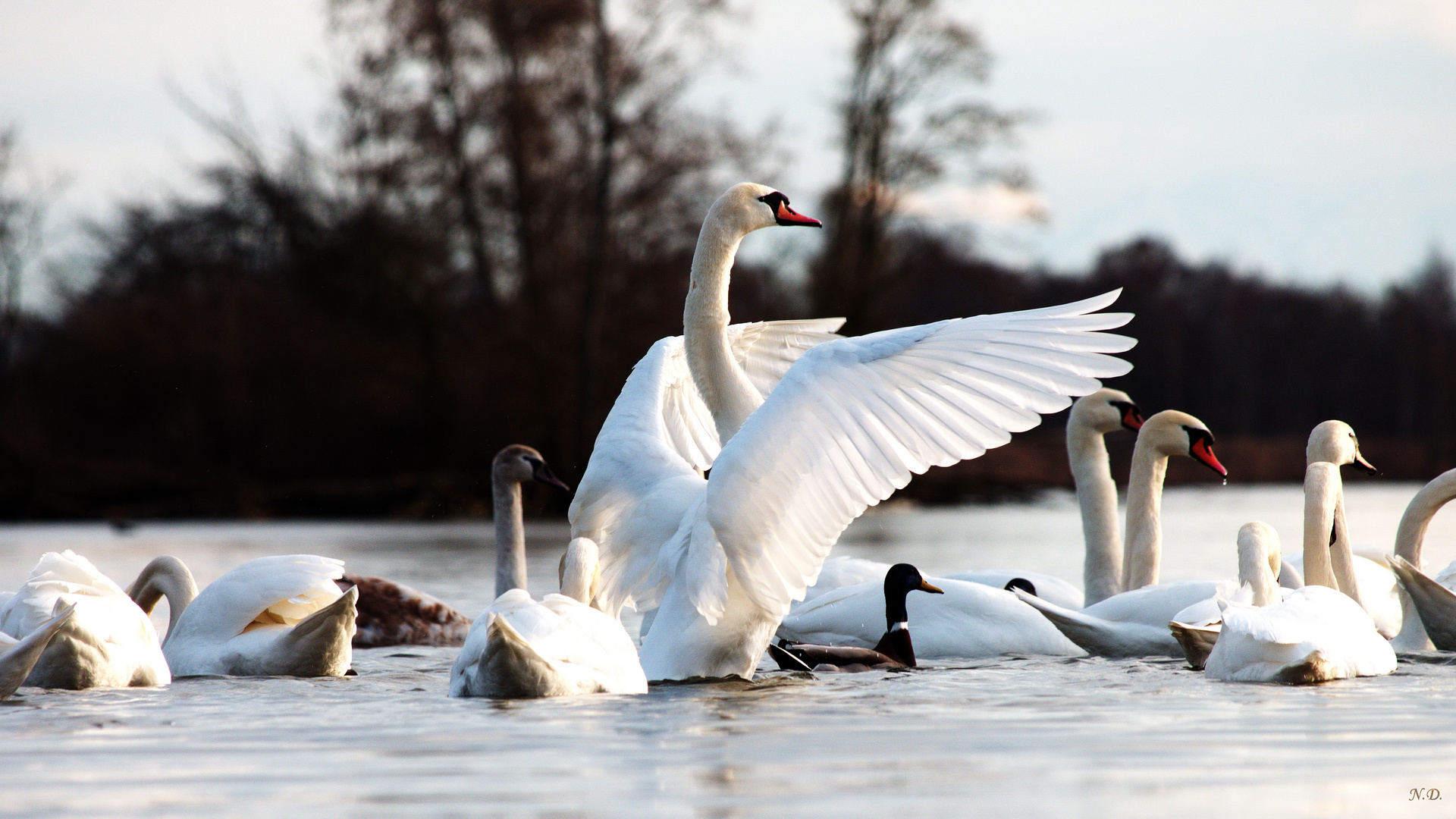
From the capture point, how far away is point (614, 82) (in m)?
24.1

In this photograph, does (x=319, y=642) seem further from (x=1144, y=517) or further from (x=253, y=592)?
(x=1144, y=517)

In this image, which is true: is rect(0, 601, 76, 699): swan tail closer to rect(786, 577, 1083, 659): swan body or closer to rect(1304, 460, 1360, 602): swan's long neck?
rect(786, 577, 1083, 659): swan body

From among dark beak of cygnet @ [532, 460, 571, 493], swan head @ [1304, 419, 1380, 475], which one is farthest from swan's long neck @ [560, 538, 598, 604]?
swan head @ [1304, 419, 1380, 475]

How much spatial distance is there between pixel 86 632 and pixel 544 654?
1.63 metres

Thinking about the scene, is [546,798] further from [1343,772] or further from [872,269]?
[872,269]

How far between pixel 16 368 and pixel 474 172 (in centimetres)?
944

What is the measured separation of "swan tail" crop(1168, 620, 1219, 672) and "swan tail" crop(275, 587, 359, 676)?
3.06m

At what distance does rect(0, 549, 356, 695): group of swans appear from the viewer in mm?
5828

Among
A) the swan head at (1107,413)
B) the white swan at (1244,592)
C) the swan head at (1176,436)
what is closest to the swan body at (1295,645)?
the white swan at (1244,592)

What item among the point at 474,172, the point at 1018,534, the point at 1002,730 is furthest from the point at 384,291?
the point at 1002,730

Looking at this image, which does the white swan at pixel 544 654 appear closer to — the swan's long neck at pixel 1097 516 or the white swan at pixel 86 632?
the white swan at pixel 86 632

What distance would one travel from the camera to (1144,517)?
8.29m

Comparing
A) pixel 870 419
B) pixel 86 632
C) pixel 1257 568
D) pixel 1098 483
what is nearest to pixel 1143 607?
pixel 1257 568

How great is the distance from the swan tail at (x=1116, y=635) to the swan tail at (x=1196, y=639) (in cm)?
61
